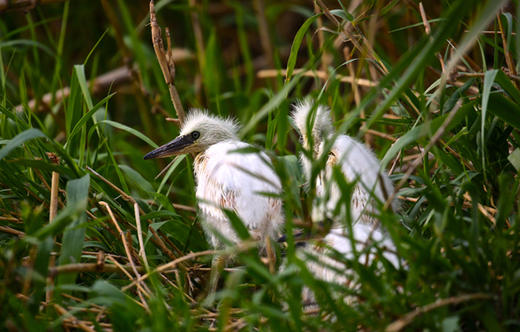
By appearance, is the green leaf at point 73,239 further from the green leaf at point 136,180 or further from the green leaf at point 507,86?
the green leaf at point 507,86

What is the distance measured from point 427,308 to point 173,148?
1.29 meters

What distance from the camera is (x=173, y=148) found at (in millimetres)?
2246

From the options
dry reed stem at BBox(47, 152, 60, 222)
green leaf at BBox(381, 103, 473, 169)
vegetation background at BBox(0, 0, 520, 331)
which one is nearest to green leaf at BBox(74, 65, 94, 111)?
vegetation background at BBox(0, 0, 520, 331)

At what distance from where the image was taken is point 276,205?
1.86 m

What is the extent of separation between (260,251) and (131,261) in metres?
0.42

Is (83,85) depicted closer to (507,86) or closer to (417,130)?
(417,130)

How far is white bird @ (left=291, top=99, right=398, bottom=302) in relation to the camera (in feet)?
4.54

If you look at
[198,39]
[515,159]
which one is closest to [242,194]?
[515,159]

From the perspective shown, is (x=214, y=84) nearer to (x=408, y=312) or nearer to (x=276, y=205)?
(x=276, y=205)

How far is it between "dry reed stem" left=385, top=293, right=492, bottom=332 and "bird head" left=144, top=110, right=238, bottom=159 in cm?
121

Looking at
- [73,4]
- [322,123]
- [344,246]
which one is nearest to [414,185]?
[322,123]

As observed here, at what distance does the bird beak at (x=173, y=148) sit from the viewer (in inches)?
88.0

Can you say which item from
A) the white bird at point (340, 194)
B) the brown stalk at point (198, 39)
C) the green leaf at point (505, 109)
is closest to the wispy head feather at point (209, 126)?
the white bird at point (340, 194)

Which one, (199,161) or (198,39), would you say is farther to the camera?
(198,39)
